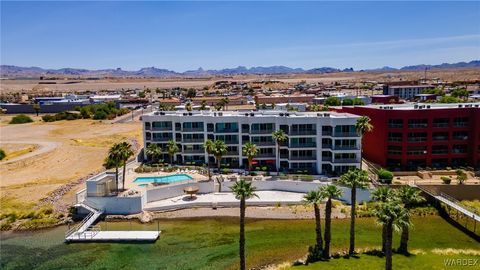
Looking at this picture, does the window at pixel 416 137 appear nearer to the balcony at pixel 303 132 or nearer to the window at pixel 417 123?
the window at pixel 417 123

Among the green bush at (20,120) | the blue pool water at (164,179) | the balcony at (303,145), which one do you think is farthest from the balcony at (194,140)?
the green bush at (20,120)

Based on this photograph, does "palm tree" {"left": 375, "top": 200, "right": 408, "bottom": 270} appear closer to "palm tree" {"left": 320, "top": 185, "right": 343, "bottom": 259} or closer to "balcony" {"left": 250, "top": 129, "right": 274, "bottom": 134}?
"palm tree" {"left": 320, "top": 185, "right": 343, "bottom": 259}

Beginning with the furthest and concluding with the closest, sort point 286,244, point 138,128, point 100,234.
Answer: point 138,128, point 100,234, point 286,244

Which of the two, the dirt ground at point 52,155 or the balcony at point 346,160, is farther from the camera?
the dirt ground at point 52,155

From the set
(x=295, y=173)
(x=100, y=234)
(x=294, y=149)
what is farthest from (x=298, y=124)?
(x=100, y=234)

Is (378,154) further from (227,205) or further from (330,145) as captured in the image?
(227,205)

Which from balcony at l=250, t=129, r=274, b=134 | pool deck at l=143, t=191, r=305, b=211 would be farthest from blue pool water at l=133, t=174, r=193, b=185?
balcony at l=250, t=129, r=274, b=134
